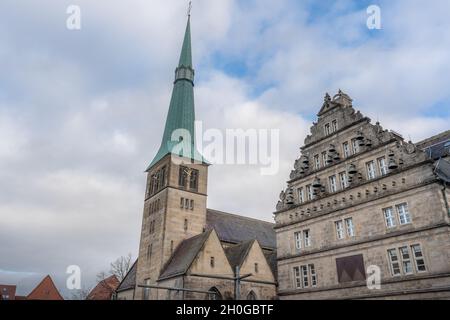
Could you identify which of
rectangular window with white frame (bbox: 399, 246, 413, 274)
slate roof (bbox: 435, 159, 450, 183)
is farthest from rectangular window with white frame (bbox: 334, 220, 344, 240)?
slate roof (bbox: 435, 159, 450, 183)

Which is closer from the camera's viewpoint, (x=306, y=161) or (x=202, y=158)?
(x=306, y=161)

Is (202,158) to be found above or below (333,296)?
above

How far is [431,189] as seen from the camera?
20828mm

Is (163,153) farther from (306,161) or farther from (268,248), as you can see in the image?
(306,161)

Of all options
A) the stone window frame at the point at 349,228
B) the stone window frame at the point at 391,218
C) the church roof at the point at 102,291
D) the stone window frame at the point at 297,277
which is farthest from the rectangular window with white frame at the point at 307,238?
the church roof at the point at 102,291

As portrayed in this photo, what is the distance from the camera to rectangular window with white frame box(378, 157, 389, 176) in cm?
2366

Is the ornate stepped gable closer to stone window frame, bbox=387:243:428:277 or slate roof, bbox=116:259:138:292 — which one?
stone window frame, bbox=387:243:428:277

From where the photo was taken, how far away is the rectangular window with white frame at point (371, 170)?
2430cm

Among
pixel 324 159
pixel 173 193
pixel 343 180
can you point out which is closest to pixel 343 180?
pixel 343 180

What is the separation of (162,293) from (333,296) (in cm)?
2206

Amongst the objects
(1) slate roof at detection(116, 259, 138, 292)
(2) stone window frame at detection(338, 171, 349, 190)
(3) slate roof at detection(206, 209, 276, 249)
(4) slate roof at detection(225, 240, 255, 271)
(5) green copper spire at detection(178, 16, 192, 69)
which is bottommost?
(1) slate roof at detection(116, 259, 138, 292)

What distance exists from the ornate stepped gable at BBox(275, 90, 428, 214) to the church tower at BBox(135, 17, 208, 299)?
65.7 feet

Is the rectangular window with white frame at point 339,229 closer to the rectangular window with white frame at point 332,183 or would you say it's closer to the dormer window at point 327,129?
the rectangular window with white frame at point 332,183

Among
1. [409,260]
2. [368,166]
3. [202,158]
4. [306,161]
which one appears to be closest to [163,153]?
[202,158]
